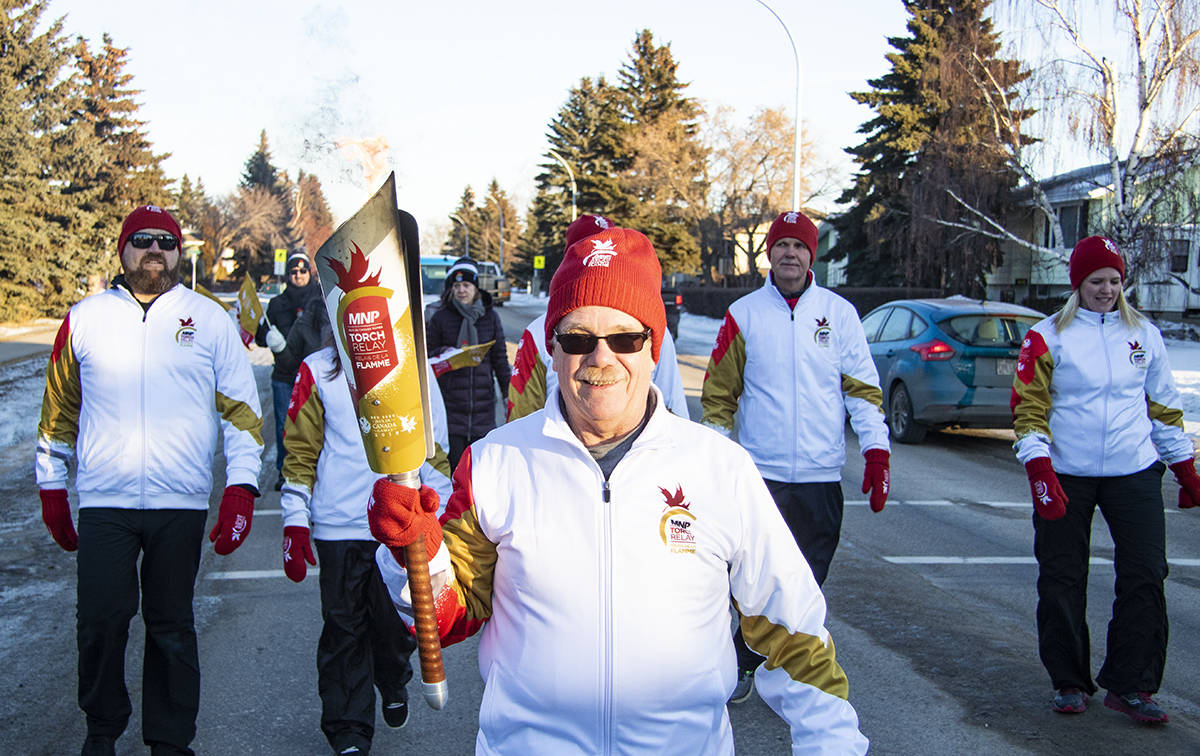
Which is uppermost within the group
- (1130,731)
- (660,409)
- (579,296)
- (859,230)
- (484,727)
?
(859,230)

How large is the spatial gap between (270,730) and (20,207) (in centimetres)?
3364

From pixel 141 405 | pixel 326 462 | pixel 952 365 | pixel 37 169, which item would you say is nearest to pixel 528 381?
pixel 326 462

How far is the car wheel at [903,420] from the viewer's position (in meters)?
12.4

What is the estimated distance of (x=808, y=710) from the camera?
208 cm

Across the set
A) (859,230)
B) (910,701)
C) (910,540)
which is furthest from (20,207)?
(910,701)

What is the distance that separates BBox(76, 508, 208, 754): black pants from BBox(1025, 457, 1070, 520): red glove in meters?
3.56

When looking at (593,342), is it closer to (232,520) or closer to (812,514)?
(232,520)

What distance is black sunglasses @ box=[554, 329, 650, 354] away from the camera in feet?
7.39

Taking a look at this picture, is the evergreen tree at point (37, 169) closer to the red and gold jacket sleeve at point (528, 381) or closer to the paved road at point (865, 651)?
the paved road at point (865, 651)

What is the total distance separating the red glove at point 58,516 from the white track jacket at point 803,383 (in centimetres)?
274

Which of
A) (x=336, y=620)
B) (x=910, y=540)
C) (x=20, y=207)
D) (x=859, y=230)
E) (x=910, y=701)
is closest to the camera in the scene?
(x=336, y=620)

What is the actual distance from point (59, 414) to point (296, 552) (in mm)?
1095

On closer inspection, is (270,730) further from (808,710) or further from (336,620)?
(808,710)

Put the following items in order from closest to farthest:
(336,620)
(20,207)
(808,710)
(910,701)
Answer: (808,710) → (336,620) → (910,701) → (20,207)
